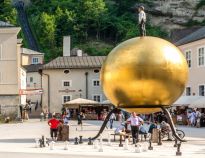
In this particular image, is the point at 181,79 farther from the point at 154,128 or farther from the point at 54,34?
the point at 54,34

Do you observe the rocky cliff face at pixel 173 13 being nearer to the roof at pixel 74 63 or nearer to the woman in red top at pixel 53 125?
the roof at pixel 74 63

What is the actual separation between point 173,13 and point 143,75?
385 feet

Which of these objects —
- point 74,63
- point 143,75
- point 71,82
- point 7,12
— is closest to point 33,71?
point 74,63

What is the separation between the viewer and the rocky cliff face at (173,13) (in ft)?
393

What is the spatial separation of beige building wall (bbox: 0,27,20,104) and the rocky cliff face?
57037 mm

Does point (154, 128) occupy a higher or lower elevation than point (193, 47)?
lower

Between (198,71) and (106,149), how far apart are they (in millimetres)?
32868

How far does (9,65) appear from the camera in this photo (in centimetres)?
6688

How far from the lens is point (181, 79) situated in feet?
18.0

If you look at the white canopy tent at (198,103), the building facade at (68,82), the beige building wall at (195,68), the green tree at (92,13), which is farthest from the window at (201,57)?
the green tree at (92,13)

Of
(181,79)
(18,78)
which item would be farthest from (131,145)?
(18,78)

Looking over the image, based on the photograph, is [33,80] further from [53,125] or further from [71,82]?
[53,125]

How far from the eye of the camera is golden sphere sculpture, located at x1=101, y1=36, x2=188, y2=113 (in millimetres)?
5301

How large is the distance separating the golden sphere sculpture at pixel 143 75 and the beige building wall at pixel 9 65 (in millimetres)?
61305
